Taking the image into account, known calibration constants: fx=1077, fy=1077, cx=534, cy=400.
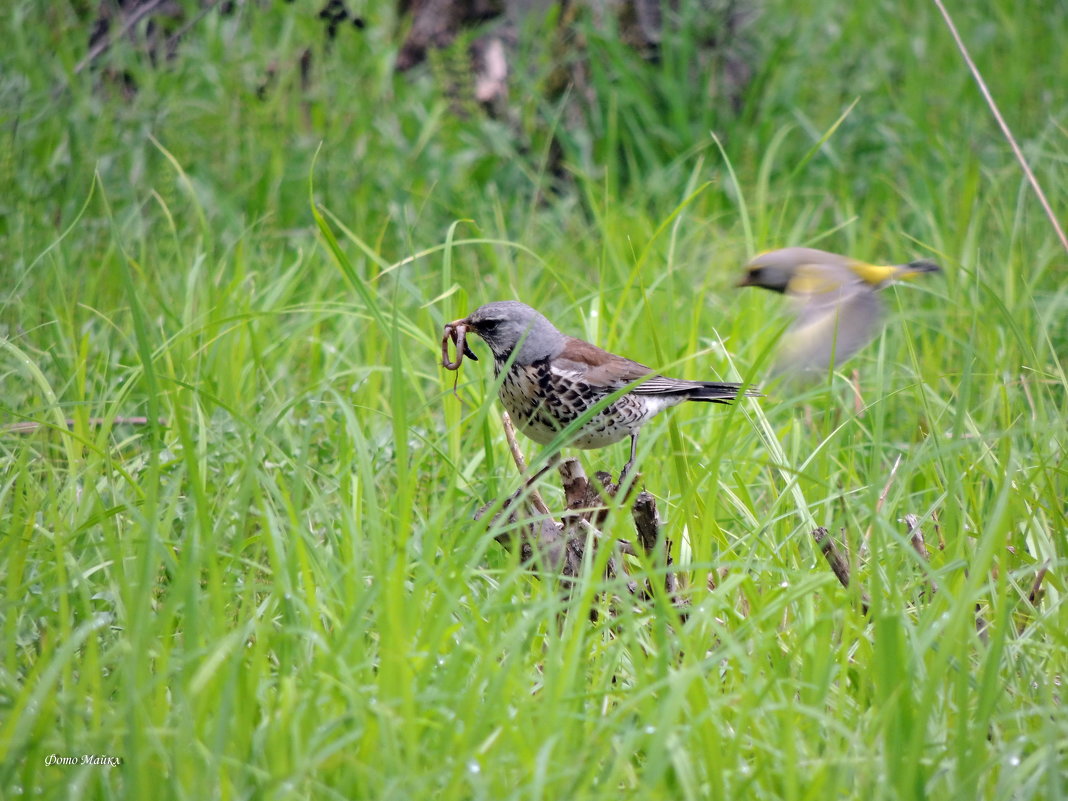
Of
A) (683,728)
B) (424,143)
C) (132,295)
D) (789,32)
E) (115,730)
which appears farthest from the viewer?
(789,32)

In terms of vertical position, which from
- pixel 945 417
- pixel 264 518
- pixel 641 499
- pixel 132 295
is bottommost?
pixel 945 417

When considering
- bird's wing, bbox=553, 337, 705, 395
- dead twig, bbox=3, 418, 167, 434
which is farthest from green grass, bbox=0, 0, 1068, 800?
bird's wing, bbox=553, 337, 705, 395

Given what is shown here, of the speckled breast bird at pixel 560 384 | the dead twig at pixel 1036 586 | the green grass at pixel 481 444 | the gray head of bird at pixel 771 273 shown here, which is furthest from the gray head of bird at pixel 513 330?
the dead twig at pixel 1036 586

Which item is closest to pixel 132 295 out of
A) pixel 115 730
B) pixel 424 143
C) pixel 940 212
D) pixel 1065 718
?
pixel 115 730

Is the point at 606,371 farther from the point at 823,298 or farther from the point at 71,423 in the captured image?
the point at 71,423

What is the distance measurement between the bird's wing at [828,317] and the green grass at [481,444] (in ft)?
0.60

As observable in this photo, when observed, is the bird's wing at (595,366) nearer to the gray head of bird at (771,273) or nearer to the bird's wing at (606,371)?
the bird's wing at (606,371)

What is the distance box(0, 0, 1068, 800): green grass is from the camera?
2127 millimetres

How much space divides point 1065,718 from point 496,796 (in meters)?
1.24

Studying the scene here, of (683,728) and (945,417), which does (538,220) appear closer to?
(945,417)

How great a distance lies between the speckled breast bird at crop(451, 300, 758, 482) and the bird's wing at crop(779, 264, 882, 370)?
23 centimetres

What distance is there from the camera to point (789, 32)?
716 cm

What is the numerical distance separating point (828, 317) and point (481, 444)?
138 centimetres

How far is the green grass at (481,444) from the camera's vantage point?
213 cm
